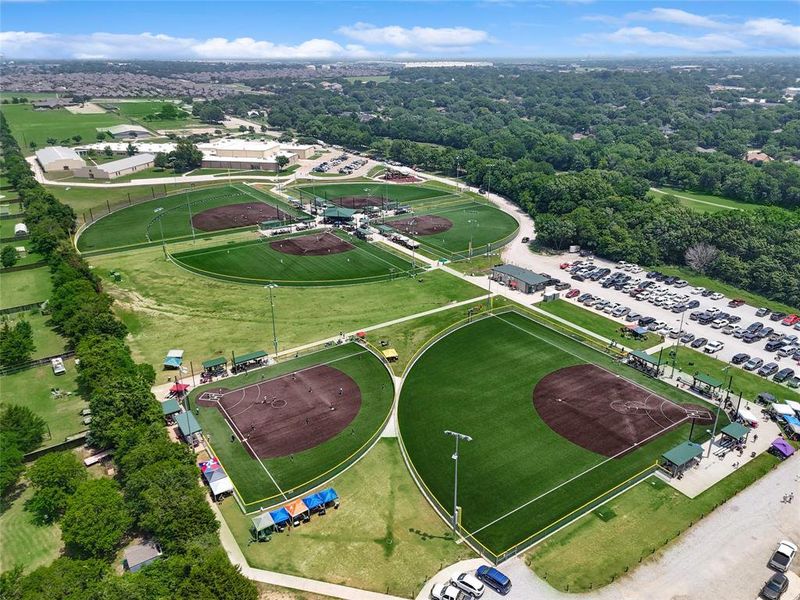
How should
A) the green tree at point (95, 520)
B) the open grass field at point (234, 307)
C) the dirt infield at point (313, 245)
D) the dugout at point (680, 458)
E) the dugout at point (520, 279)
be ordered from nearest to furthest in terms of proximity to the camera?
the green tree at point (95, 520) < the dugout at point (680, 458) < the open grass field at point (234, 307) < the dugout at point (520, 279) < the dirt infield at point (313, 245)

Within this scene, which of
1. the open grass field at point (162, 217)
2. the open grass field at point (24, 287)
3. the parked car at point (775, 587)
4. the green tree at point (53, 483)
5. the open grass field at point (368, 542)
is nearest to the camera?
the parked car at point (775, 587)

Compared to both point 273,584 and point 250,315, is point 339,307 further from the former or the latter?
point 273,584

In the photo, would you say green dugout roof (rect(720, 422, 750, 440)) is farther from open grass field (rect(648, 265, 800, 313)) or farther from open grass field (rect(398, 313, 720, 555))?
open grass field (rect(648, 265, 800, 313))

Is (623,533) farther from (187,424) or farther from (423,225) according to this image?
(423,225)

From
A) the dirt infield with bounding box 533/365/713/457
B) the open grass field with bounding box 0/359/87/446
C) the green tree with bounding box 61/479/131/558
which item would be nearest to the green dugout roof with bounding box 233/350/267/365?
the open grass field with bounding box 0/359/87/446

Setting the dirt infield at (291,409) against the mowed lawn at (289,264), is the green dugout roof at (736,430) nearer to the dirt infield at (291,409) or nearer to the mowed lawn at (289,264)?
the dirt infield at (291,409)

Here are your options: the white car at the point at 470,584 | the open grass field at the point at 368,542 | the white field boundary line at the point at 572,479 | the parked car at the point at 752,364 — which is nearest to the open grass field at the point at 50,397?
the open grass field at the point at 368,542

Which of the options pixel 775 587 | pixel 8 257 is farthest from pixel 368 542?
pixel 8 257
